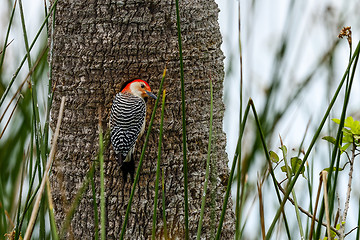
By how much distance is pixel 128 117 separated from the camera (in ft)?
5.78

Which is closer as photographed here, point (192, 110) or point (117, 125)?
point (117, 125)

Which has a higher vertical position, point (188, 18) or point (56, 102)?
point (188, 18)

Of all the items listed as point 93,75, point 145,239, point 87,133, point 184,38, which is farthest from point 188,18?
point 145,239

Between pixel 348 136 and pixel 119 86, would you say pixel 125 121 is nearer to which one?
pixel 119 86

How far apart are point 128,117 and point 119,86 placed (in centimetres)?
14

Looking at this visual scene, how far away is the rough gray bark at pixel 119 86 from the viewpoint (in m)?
1.83

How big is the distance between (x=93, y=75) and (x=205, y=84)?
40cm

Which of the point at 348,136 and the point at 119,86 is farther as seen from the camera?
the point at 119,86

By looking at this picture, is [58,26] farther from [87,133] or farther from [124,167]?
[124,167]

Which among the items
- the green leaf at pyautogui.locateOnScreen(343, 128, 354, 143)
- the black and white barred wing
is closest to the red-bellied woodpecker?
the black and white barred wing

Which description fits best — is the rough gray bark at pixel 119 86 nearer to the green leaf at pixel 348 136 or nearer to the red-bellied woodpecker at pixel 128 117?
the red-bellied woodpecker at pixel 128 117

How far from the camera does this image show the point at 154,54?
1837 mm

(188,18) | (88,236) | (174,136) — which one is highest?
(188,18)

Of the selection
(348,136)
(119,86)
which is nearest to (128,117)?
(119,86)
